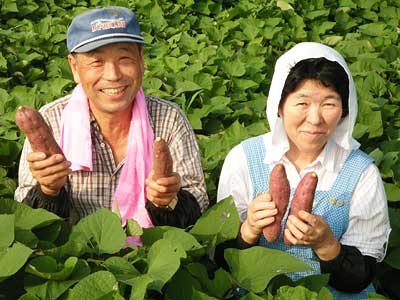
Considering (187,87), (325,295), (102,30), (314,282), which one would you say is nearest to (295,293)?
(325,295)

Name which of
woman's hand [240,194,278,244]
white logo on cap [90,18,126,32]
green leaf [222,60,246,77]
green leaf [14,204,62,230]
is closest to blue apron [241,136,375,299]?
woman's hand [240,194,278,244]

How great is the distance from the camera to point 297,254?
2.62 metres

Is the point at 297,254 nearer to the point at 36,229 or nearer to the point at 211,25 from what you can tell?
the point at 36,229

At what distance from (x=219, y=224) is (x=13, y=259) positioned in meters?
0.66

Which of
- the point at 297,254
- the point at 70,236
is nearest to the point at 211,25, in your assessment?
the point at 297,254

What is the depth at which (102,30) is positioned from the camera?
272 cm

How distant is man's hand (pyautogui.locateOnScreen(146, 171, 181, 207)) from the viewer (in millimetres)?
2480

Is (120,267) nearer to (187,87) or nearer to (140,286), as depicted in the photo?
(140,286)

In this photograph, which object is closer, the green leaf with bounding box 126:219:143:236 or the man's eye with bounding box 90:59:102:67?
the green leaf with bounding box 126:219:143:236

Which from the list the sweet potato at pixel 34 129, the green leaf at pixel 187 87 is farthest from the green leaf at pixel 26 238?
the green leaf at pixel 187 87

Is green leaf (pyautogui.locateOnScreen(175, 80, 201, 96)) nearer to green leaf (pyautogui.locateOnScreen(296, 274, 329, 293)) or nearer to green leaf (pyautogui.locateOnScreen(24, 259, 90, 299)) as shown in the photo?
green leaf (pyautogui.locateOnScreen(296, 274, 329, 293))

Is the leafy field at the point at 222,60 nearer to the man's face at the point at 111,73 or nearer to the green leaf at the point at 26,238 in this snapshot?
the man's face at the point at 111,73

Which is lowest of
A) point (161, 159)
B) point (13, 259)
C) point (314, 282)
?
point (314, 282)

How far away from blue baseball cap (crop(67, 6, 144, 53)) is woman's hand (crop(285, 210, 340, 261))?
0.94m
